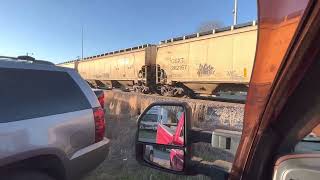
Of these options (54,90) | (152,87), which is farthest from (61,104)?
(152,87)

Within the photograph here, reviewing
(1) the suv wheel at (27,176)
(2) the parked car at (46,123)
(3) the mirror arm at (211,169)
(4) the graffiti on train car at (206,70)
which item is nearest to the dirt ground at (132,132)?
(3) the mirror arm at (211,169)

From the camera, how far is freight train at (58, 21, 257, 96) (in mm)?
17494

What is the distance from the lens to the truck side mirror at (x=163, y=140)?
90.1 inches

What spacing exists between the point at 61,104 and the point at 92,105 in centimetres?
54

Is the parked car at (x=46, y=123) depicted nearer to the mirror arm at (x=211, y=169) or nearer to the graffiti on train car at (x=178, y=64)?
the mirror arm at (x=211, y=169)

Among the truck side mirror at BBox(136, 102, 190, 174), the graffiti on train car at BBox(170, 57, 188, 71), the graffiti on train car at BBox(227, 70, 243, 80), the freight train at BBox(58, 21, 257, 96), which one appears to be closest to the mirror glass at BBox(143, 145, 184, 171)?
the truck side mirror at BBox(136, 102, 190, 174)

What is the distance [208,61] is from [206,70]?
1.81 ft

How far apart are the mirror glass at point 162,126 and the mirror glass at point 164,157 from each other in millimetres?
52

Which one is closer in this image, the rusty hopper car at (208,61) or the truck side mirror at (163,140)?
the truck side mirror at (163,140)

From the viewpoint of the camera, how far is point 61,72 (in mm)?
4695

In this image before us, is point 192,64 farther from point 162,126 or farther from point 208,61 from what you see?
point 162,126

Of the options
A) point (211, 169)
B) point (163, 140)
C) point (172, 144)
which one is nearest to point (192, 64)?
point (163, 140)

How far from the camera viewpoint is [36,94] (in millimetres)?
4168

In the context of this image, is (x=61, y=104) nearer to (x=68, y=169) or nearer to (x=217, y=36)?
(x=68, y=169)
